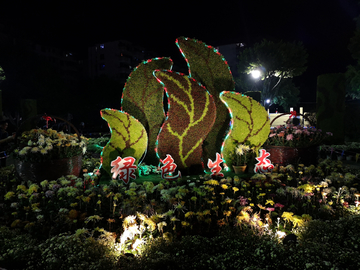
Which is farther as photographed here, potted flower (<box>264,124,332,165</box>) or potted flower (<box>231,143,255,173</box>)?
potted flower (<box>264,124,332,165</box>)

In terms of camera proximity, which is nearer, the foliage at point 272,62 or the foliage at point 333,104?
the foliage at point 333,104

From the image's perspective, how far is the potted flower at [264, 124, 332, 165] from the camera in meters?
7.57

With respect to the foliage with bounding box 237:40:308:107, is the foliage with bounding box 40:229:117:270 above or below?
below

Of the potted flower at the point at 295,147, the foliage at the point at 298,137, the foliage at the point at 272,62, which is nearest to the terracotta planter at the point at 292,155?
the potted flower at the point at 295,147

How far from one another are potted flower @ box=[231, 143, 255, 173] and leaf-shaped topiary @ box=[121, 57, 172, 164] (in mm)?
2243

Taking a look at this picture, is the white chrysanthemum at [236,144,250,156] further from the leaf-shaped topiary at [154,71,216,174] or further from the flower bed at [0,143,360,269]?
the flower bed at [0,143,360,269]

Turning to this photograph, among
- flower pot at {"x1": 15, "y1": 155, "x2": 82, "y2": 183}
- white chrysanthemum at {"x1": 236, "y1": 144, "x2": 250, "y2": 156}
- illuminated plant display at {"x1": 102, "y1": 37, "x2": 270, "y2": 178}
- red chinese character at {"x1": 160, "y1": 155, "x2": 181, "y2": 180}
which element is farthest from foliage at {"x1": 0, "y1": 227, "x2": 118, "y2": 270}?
white chrysanthemum at {"x1": 236, "y1": 144, "x2": 250, "y2": 156}

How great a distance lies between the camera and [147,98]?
24.2 ft

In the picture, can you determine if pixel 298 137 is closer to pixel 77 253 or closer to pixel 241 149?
pixel 241 149

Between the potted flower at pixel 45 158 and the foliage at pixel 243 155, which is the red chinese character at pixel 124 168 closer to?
the potted flower at pixel 45 158

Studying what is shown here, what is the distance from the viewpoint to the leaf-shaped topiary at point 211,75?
699 centimetres

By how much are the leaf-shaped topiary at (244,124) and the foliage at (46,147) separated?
3.74 metres

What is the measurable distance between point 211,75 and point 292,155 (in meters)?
3.33

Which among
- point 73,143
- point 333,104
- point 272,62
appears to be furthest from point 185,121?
point 272,62
